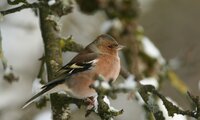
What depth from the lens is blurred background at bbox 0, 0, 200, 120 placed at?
741 cm

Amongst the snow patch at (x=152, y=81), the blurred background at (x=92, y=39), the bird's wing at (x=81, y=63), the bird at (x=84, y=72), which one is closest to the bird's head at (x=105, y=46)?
the bird at (x=84, y=72)

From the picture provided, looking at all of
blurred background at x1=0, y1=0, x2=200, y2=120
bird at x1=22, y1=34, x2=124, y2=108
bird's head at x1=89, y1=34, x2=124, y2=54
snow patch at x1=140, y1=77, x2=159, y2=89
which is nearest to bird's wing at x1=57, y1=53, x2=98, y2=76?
bird at x1=22, y1=34, x2=124, y2=108

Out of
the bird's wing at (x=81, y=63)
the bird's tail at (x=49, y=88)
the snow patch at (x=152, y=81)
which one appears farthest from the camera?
the snow patch at (x=152, y=81)

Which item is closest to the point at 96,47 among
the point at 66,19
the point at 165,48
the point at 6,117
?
the point at 6,117

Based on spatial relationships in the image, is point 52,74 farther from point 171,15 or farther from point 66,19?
point 171,15

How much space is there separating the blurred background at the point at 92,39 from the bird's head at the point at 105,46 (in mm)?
804

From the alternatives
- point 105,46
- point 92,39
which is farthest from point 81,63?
point 92,39

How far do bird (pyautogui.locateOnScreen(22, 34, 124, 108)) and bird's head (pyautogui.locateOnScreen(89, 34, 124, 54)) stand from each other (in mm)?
18

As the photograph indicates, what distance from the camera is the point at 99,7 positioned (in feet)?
22.2

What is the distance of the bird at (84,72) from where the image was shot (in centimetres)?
509

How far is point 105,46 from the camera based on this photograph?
578 cm

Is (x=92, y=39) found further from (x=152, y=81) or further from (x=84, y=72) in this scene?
(x=84, y=72)

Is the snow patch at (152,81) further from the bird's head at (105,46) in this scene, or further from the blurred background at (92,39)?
the bird's head at (105,46)

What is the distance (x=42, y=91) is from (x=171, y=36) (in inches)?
192
